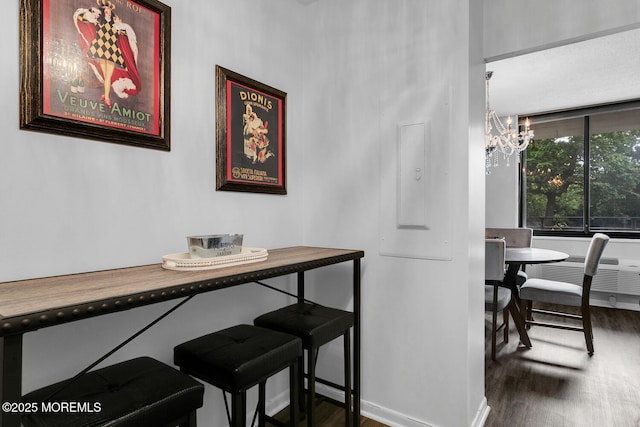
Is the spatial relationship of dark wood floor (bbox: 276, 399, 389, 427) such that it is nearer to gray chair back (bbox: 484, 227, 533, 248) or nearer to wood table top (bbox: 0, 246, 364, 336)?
wood table top (bbox: 0, 246, 364, 336)

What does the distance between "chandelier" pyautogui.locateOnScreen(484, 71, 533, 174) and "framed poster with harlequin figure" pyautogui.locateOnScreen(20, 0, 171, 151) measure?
3163 millimetres

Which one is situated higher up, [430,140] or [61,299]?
[430,140]

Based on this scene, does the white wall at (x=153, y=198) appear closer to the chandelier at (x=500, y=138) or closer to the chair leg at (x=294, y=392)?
the chair leg at (x=294, y=392)

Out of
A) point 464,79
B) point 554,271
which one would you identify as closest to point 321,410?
point 464,79

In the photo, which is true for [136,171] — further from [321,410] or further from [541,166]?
[541,166]

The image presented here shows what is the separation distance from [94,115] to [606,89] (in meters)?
5.10

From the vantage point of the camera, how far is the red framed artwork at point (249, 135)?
1.77m

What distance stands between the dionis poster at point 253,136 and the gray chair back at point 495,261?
1853mm

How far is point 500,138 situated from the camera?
4324 mm

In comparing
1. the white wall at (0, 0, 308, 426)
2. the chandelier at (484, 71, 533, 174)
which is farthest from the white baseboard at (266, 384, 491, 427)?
the chandelier at (484, 71, 533, 174)

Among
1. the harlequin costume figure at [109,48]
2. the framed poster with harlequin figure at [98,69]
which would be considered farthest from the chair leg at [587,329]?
the harlequin costume figure at [109,48]

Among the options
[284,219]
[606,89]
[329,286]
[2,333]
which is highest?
[606,89]

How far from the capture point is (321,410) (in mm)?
2154

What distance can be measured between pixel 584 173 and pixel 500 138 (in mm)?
1526
